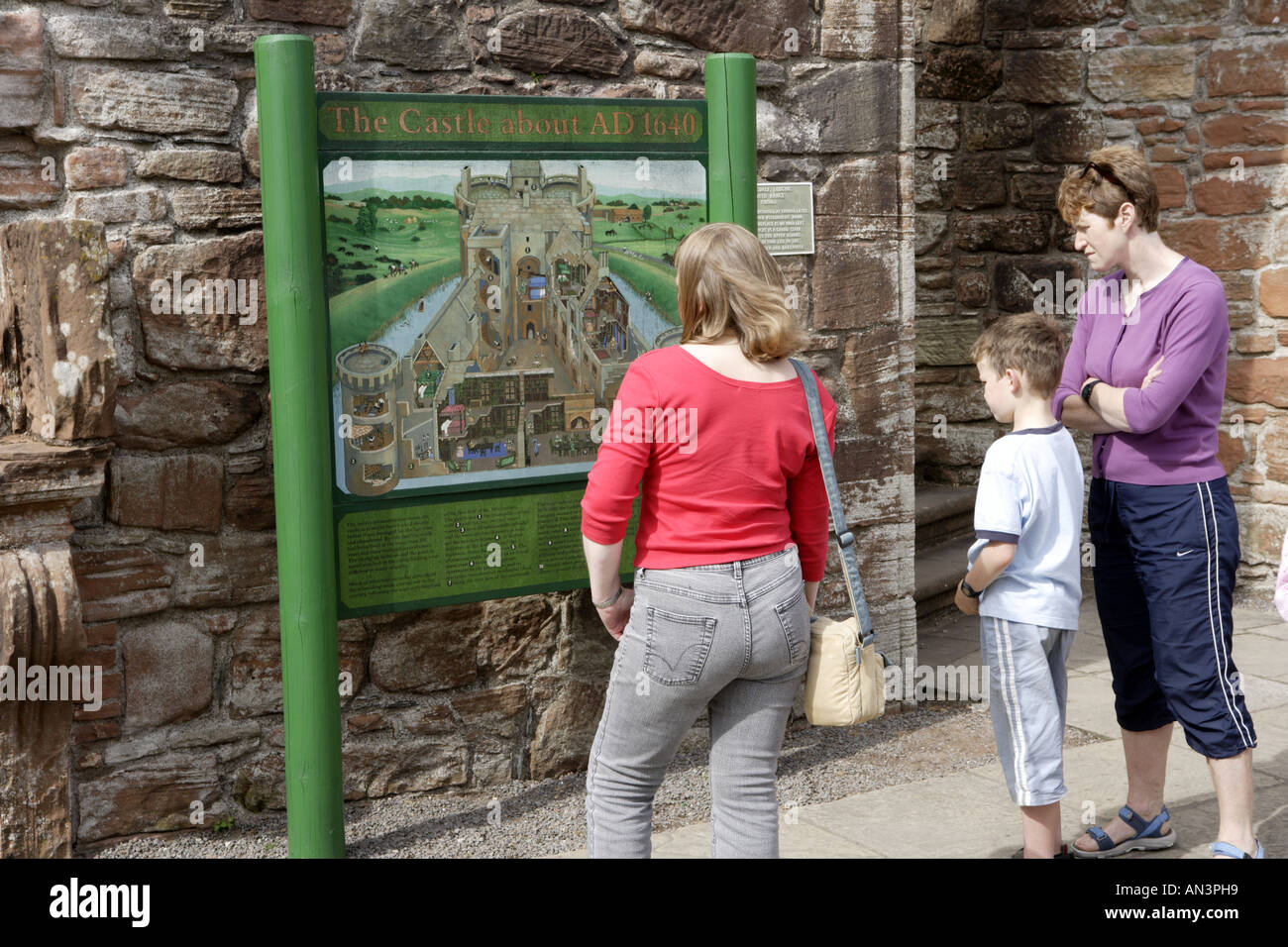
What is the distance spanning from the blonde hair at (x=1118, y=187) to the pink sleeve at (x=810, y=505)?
102 cm

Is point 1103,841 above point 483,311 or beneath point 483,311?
beneath

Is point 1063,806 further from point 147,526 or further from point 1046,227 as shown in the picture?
point 1046,227

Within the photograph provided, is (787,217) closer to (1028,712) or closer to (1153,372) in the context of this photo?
(1153,372)

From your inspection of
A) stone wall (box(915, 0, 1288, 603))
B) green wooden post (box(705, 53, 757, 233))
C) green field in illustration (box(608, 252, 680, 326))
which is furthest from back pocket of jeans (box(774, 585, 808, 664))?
stone wall (box(915, 0, 1288, 603))

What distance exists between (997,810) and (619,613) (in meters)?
1.69

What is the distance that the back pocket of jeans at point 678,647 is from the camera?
2600 mm

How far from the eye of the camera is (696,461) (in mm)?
2600

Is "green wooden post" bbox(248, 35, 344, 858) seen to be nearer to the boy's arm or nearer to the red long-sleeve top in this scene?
the red long-sleeve top

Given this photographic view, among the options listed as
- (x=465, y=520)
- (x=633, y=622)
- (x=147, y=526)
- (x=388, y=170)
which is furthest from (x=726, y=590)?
(x=147, y=526)

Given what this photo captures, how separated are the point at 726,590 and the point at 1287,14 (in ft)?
16.7

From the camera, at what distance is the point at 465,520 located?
3682 millimetres

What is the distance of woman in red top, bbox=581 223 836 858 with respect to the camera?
260cm

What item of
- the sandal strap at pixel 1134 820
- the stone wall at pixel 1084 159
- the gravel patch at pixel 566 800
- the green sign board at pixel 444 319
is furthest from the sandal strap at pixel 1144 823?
the stone wall at pixel 1084 159

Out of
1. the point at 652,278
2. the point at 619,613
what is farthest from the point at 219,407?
the point at 619,613
